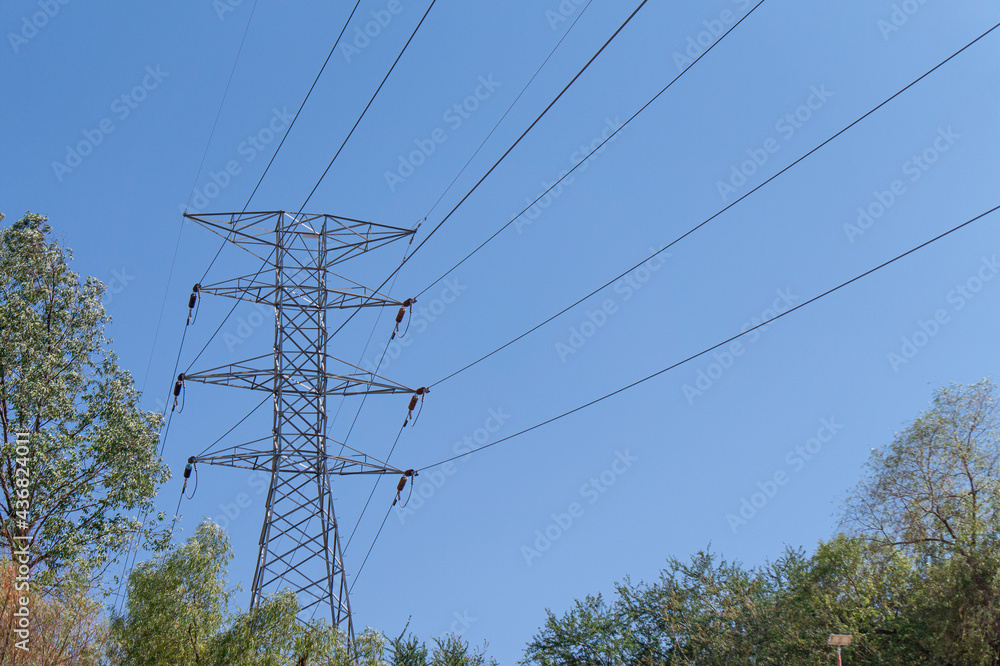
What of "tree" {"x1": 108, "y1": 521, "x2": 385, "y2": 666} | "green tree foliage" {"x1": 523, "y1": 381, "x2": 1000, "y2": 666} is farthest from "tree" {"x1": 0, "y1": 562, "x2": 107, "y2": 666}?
"green tree foliage" {"x1": 523, "y1": 381, "x2": 1000, "y2": 666}

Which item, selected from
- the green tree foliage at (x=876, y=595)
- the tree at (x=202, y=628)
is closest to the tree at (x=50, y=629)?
the tree at (x=202, y=628)

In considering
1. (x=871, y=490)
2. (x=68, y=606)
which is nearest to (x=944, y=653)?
(x=871, y=490)

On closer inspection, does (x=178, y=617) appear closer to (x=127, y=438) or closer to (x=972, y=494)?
(x=127, y=438)

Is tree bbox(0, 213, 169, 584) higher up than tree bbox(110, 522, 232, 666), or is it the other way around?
tree bbox(0, 213, 169, 584)

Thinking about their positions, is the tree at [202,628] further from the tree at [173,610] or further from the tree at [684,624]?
the tree at [684,624]

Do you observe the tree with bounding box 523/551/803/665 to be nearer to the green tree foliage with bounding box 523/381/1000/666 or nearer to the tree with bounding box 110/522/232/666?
the green tree foliage with bounding box 523/381/1000/666

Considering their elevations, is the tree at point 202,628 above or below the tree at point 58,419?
below

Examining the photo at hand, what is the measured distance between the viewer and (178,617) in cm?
1709

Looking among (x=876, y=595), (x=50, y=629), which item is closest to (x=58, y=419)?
(x=50, y=629)

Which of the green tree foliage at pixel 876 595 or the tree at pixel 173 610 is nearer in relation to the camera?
the tree at pixel 173 610

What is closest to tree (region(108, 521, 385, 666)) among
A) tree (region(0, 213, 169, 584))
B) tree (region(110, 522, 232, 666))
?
tree (region(110, 522, 232, 666))

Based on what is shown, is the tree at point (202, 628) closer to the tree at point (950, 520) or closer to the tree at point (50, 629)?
the tree at point (50, 629)

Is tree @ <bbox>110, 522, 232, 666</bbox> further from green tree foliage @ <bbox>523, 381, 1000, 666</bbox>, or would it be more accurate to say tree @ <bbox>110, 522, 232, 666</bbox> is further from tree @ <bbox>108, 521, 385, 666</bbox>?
green tree foliage @ <bbox>523, 381, 1000, 666</bbox>

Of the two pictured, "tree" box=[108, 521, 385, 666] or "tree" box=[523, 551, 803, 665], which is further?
"tree" box=[523, 551, 803, 665]
